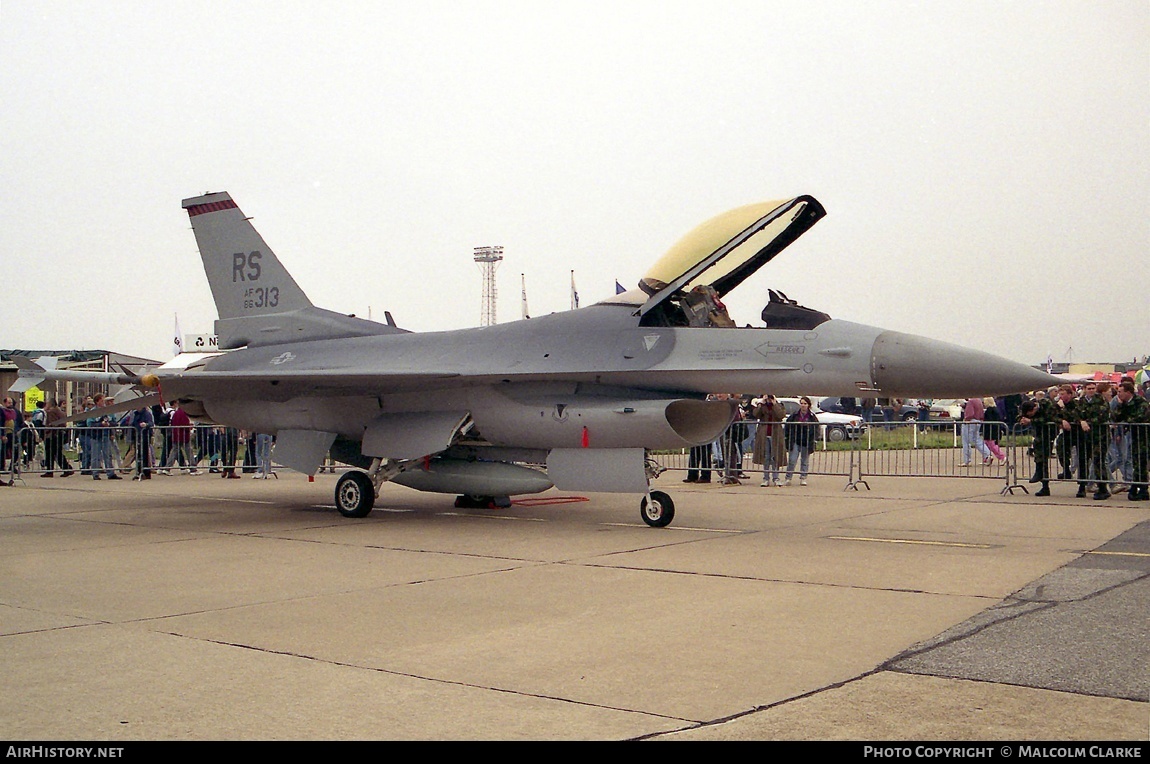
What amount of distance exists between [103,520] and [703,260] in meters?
7.04

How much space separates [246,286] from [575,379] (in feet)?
17.1

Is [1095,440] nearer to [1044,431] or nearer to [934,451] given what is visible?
[1044,431]

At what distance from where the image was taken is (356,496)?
436 inches

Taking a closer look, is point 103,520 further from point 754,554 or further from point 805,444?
point 805,444

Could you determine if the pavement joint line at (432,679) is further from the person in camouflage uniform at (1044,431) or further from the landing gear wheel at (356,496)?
the person in camouflage uniform at (1044,431)

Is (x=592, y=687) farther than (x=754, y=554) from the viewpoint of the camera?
No

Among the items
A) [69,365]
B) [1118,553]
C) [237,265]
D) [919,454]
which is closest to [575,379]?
[1118,553]

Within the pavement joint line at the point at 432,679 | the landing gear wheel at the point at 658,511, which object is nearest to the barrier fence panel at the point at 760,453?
the landing gear wheel at the point at 658,511

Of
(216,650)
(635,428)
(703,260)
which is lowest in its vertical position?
(216,650)

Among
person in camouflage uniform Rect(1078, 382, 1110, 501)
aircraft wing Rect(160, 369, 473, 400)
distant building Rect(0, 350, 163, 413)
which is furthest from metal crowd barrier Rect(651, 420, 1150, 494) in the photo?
distant building Rect(0, 350, 163, 413)

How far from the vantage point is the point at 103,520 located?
10.9m

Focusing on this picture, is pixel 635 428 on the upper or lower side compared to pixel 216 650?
upper

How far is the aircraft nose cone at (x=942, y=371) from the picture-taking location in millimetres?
8539

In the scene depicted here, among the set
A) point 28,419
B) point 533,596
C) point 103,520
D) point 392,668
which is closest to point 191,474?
point 28,419
